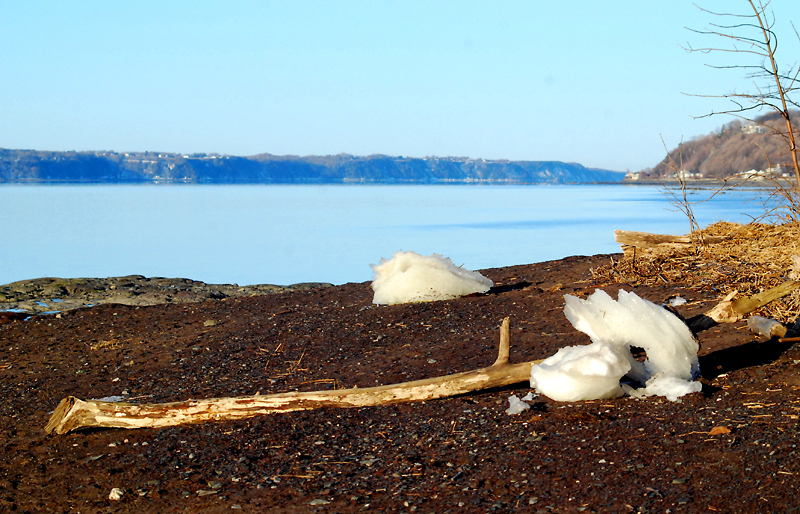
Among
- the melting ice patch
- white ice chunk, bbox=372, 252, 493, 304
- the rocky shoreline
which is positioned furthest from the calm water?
the melting ice patch

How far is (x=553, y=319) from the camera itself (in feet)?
25.5

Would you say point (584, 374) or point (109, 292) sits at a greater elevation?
point (584, 374)

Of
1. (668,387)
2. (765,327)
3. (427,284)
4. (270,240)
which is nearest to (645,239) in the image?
(427,284)

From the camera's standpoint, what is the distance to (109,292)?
14477 millimetres

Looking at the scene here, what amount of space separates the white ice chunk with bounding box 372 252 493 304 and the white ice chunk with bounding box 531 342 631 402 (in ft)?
14.2

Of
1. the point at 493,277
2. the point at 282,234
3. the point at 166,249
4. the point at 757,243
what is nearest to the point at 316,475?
the point at 757,243

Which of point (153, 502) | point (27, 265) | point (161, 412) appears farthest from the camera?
point (27, 265)

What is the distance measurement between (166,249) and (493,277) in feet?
71.0

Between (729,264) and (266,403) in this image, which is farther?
(729,264)

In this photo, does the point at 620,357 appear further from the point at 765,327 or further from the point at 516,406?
the point at 765,327

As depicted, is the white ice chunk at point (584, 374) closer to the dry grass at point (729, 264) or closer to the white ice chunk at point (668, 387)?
the white ice chunk at point (668, 387)

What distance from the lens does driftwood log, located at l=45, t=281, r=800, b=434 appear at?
5.21 metres

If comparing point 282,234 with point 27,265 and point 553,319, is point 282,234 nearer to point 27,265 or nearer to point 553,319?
point 27,265

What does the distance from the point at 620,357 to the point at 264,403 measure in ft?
8.94
